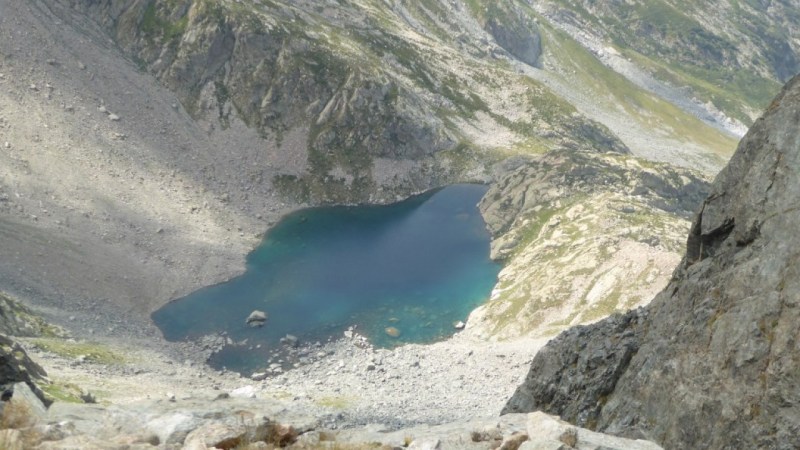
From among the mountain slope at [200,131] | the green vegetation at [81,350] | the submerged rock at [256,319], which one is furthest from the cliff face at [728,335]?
the mountain slope at [200,131]

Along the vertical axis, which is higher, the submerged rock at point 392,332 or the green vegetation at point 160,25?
the green vegetation at point 160,25

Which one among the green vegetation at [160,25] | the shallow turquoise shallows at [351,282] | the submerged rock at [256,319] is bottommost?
the submerged rock at [256,319]

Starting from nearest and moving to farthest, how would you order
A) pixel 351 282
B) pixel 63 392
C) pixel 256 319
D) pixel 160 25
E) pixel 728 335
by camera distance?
1. pixel 728 335
2. pixel 63 392
3. pixel 256 319
4. pixel 351 282
5. pixel 160 25

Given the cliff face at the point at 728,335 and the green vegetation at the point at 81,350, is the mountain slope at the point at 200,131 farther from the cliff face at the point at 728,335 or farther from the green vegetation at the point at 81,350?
the cliff face at the point at 728,335

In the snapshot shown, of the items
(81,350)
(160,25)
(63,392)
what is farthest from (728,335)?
(160,25)

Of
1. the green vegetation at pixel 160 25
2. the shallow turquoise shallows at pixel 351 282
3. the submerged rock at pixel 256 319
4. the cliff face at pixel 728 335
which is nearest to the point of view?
the cliff face at pixel 728 335

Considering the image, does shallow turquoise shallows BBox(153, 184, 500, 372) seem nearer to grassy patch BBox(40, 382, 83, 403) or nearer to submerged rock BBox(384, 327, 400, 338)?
submerged rock BBox(384, 327, 400, 338)

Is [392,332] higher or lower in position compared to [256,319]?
higher

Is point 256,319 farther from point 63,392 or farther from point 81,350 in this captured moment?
point 63,392
